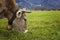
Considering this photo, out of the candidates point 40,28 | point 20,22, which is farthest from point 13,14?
point 40,28

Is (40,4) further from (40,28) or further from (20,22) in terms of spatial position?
(20,22)

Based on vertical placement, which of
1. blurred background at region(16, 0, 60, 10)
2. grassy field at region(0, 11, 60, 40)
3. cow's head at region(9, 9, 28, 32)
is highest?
blurred background at region(16, 0, 60, 10)

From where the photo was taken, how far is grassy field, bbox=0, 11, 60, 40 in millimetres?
4852

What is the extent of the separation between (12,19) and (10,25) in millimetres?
150

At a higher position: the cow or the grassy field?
the cow

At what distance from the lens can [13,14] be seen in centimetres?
504

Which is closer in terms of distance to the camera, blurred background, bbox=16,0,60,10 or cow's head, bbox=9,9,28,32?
cow's head, bbox=9,9,28,32

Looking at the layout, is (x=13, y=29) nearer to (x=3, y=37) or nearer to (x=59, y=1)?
(x=3, y=37)

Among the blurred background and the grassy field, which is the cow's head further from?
the blurred background

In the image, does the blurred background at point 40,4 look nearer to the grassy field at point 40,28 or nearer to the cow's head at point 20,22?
the grassy field at point 40,28

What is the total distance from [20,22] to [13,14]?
267mm

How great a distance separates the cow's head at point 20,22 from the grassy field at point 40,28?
0.38 feet

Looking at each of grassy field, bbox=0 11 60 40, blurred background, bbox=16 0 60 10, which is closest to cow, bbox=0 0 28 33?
grassy field, bbox=0 11 60 40

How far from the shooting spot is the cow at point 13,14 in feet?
16.0
